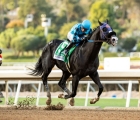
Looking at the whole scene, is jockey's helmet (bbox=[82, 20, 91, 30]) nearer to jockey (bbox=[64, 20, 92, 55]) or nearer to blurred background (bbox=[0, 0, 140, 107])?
jockey (bbox=[64, 20, 92, 55])

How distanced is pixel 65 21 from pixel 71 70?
74.7 ft

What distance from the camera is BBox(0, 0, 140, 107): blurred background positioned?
30.2m

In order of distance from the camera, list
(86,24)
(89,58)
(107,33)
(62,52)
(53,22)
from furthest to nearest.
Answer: (53,22) → (62,52) → (86,24) → (89,58) → (107,33)

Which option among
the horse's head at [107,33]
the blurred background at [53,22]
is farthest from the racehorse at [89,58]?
the blurred background at [53,22]

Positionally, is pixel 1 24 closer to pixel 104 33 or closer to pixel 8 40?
pixel 8 40

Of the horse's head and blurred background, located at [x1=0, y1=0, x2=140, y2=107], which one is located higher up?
the horse's head

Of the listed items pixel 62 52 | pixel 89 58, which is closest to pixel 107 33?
pixel 89 58

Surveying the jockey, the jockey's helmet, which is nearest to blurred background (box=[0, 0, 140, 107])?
the jockey

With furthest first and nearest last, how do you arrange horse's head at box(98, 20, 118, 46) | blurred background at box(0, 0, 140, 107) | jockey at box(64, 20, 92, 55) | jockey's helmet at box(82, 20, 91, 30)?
blurred background at box(0, 0, 140, 107), jockey at box(64, 20, 92, 55), jockey's helmet at box(82, 20, 91, 30), horse's head at box(98, 20, 118, 46)

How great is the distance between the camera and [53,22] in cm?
3269

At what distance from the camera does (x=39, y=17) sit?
33.1 metres

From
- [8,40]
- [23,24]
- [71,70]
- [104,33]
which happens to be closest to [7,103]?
[71,70]

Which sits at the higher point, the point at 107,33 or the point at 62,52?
the point at 107,33

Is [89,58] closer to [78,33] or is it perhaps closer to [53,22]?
[78,33]
